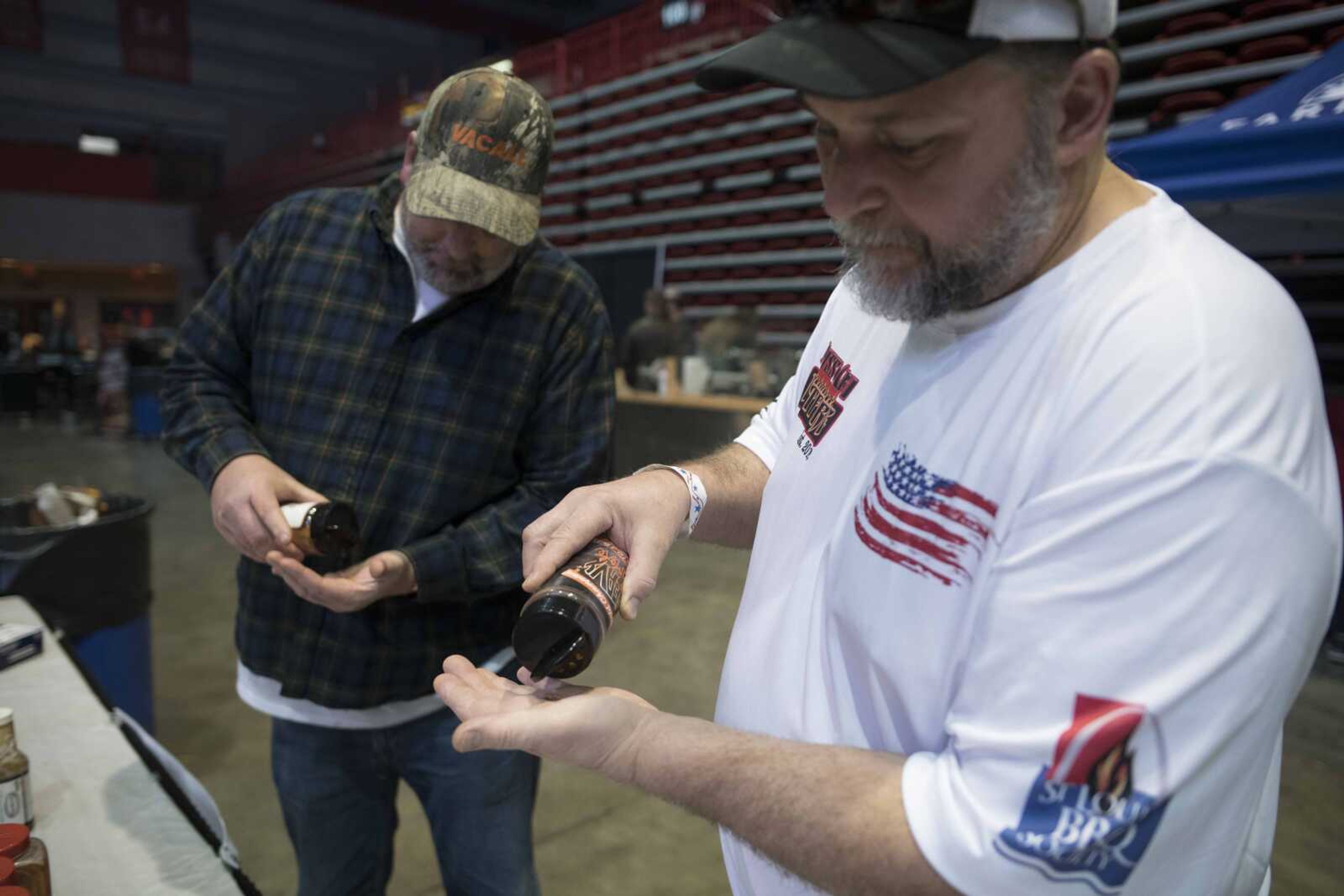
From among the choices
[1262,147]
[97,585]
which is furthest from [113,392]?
[1262,147]

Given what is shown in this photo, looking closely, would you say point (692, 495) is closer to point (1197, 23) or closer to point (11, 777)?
point (11, 777)

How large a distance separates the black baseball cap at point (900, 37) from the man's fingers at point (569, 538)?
49 cm

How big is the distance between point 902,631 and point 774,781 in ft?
0.56

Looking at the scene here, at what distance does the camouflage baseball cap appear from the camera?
1.38 metres

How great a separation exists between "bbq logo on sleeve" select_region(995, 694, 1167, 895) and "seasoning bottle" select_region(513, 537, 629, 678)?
41 centimetres

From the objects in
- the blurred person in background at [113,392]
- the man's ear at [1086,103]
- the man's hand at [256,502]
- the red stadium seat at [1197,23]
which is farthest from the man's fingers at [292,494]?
the blurred person in background at [113,392]

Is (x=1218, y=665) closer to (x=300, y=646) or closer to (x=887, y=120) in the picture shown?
(x=887, y=120)

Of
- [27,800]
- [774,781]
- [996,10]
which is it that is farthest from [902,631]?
[27,800]

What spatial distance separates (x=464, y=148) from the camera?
1.40 m

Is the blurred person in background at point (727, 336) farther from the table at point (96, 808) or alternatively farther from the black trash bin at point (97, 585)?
the table at point (96, 808)

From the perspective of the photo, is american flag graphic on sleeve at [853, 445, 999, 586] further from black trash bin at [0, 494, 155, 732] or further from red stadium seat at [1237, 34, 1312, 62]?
red stadium seat at [1237, 34, 1312, 62]

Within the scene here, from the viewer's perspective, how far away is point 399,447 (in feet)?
4.94

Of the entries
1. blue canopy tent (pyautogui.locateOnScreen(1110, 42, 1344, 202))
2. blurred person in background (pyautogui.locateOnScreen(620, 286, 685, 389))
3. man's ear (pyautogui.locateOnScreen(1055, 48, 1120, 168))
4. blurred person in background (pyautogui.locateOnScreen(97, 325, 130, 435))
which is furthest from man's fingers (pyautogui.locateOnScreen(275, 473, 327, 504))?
blurred person in background (pyautogui.locateOnScreen(97, 325, 130, 435))

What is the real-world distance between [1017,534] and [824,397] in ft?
1.19
